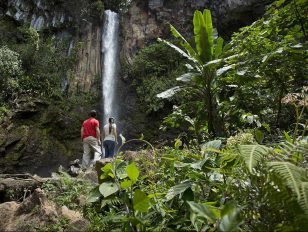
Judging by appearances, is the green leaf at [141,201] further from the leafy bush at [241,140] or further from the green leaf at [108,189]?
the leafy bush at [241,140]

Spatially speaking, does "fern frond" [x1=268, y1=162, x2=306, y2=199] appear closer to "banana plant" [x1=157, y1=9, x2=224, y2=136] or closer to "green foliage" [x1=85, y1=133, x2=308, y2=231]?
"green foliage" [x1=85, y1=133, x2=308, y2=231]

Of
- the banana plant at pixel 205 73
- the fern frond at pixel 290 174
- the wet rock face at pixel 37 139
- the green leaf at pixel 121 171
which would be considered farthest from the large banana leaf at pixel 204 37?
the wet rock face at pixel 37 139

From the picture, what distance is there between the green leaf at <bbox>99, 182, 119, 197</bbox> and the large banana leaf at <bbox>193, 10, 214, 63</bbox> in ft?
10.8

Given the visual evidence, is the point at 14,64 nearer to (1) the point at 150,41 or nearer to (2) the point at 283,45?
(1) the point at 150,41

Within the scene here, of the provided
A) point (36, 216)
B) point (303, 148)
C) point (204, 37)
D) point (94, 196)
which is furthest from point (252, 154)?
point (204, 37)

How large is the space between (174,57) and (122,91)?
10.9 feet

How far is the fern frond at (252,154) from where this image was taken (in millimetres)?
1996

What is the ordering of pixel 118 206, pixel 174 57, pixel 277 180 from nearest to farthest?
1. pixel 277 180
2. pixel 118 206
3. pixel 174 57

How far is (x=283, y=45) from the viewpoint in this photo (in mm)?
4785

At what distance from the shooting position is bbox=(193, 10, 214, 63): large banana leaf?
18.2 ft

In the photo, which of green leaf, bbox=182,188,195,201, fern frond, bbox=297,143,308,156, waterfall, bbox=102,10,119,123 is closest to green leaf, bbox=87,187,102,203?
green leaf, bbox=182,188,195,201

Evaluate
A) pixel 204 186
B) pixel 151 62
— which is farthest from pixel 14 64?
pixel 204 186

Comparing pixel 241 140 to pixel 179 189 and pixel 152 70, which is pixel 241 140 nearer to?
pixel 179 189

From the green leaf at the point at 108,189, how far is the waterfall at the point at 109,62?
14214mm
